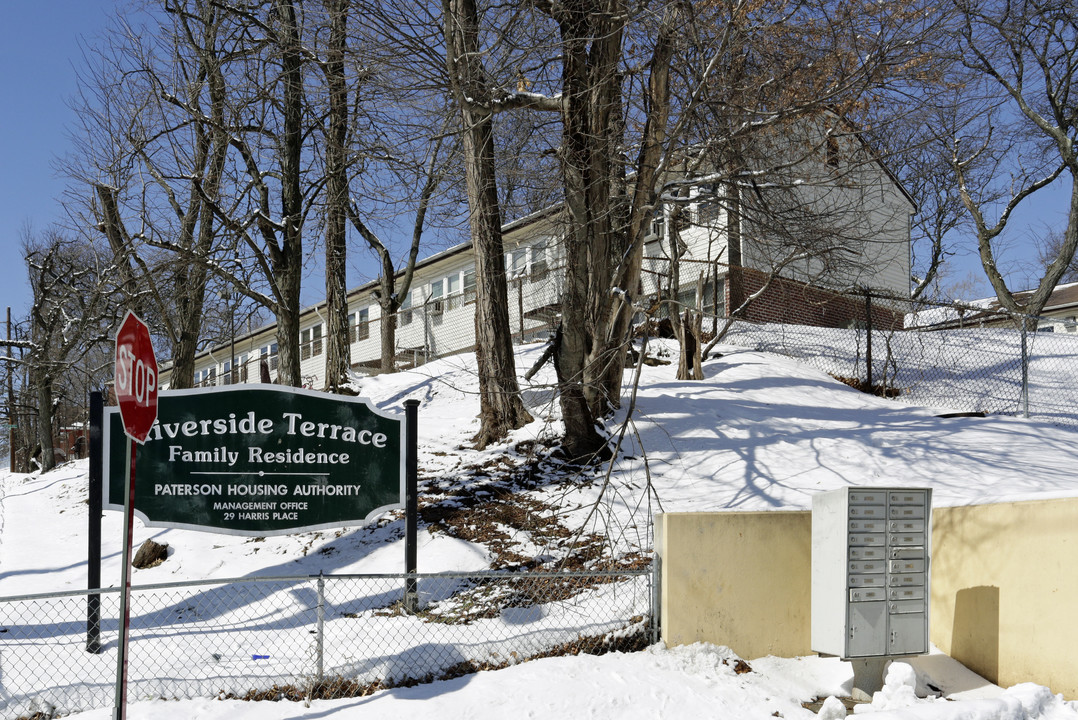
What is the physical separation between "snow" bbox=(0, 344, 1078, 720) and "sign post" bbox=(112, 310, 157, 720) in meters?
0.98

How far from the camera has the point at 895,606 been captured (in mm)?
5805

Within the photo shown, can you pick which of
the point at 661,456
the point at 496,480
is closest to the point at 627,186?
the point at 661,456

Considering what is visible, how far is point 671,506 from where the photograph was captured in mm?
8492

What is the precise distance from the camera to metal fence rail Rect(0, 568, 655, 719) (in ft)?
17.9

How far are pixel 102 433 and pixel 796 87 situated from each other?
8.46 m

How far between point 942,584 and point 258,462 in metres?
5.67

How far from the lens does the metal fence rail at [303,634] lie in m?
5.47

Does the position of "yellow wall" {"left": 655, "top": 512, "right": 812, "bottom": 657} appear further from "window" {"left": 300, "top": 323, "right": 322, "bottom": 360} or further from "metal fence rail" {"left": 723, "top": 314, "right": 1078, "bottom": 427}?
"window" {"left": 300, "top": 323, "right": 322, "bottom": 360}

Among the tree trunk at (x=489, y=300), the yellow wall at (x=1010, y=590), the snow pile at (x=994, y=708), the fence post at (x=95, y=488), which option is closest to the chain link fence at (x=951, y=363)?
the tree trunk at (x=489, y=300)

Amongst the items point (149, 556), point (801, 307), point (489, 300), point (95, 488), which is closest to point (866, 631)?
point (95, 488)

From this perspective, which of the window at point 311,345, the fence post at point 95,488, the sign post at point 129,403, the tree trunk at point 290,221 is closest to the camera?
the sign post at point 129,403

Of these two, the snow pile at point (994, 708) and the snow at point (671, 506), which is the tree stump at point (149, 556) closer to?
the snow at point (671, 506)

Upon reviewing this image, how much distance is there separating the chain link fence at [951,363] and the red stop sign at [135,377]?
11702 millimetres

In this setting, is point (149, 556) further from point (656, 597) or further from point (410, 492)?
point (656, 597)
